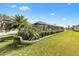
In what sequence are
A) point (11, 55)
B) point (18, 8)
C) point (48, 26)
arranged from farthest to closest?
point (48, 26)
point (18, 8)
point (11, 55)

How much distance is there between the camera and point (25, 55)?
262 cm

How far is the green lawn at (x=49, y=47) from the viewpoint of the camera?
8.72 ft

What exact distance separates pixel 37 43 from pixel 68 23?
57 cm

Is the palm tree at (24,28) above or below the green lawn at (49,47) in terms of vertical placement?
above

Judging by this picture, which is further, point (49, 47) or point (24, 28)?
point (24, 28)

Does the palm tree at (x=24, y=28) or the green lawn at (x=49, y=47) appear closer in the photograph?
the green lawn at (x=49, y=47)

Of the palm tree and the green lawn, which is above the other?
the palm tree

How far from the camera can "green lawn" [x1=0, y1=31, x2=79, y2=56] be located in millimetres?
2658

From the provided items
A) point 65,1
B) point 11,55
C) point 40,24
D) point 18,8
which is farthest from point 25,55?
point 65,1

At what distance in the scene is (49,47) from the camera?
9.04ft

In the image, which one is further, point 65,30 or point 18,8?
point 65,30

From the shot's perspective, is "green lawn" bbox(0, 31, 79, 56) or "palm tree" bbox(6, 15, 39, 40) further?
"palm tree" bbox(6, 15, 39, 40)

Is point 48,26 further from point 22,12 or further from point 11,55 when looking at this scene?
point 11,55

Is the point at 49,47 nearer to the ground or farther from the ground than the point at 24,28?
nearer to the ground
